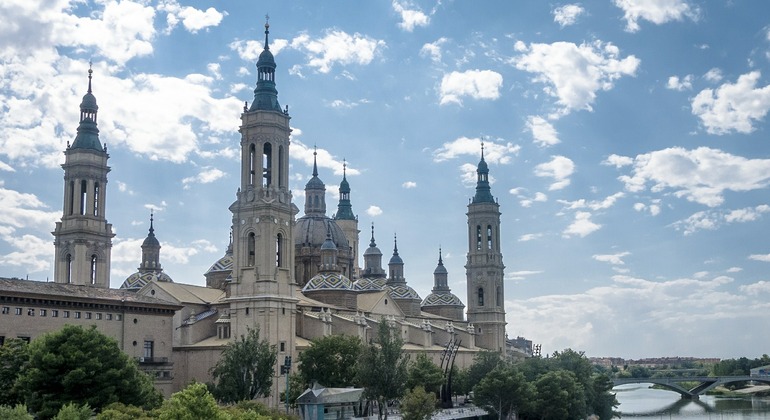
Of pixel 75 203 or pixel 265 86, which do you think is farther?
pixel 75 203

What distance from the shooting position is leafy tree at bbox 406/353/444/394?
80.4 metres

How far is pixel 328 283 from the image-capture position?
102 meters

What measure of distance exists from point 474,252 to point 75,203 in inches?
2239

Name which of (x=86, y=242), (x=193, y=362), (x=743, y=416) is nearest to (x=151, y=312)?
(x=193, y=362)

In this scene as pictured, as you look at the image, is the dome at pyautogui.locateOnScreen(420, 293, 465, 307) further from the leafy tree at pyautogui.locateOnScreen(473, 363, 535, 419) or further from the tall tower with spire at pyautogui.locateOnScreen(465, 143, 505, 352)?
the leafy tree at pyautogui.locateOnScreen(473, 363, 535, 419)

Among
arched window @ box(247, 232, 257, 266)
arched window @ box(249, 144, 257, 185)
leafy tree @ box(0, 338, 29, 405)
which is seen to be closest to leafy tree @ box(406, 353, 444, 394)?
arched window @ box(247, 232, 257, 266)

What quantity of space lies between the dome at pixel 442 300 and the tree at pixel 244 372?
214ft

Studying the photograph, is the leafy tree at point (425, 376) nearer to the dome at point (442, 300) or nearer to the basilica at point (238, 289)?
the basilica at point (238, 289)

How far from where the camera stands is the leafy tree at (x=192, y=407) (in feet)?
126

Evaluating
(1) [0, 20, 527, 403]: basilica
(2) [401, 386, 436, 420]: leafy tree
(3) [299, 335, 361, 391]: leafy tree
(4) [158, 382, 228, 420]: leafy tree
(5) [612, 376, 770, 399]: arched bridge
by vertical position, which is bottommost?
(5) [612, 376, 770, 399]: arched bridge

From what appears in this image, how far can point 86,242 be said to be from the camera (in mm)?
93188

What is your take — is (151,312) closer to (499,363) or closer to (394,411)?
(394,411)

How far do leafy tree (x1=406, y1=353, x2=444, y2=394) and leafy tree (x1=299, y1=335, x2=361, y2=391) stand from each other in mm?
7358

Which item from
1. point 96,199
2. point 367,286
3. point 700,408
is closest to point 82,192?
point 96,199
